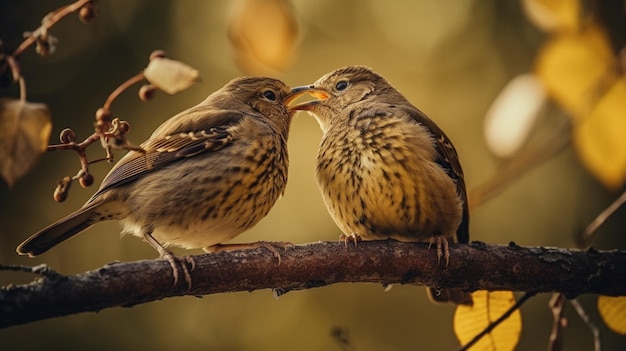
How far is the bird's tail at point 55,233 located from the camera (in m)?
3.79

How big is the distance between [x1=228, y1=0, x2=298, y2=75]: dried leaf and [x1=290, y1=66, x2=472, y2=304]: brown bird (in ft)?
5.90

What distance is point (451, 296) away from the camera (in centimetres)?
416

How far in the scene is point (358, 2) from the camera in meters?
8.96

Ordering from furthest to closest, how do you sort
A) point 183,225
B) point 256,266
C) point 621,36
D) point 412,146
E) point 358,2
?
point 358,2
point 621,36
point 412,146
point 183,225
point 256,266

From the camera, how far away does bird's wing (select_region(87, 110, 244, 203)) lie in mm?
4152

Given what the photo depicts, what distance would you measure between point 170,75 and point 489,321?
1.95m

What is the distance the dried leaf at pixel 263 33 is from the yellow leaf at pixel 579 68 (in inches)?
27.1

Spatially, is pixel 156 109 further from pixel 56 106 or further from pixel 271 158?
pixel 271 158

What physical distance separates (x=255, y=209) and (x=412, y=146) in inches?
35.4

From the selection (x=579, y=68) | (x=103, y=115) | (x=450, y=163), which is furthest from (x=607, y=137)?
(x=450, y=163)

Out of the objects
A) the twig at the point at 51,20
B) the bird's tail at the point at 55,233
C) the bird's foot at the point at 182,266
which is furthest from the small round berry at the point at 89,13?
the bird's tail at the point at 55,233

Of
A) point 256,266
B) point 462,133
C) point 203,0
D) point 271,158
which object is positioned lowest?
point 256,266

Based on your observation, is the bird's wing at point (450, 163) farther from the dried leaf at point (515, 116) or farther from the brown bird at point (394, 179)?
the dried leaf at point (515, 116)

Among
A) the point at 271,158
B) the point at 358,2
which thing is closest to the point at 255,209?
the point at 271,158
